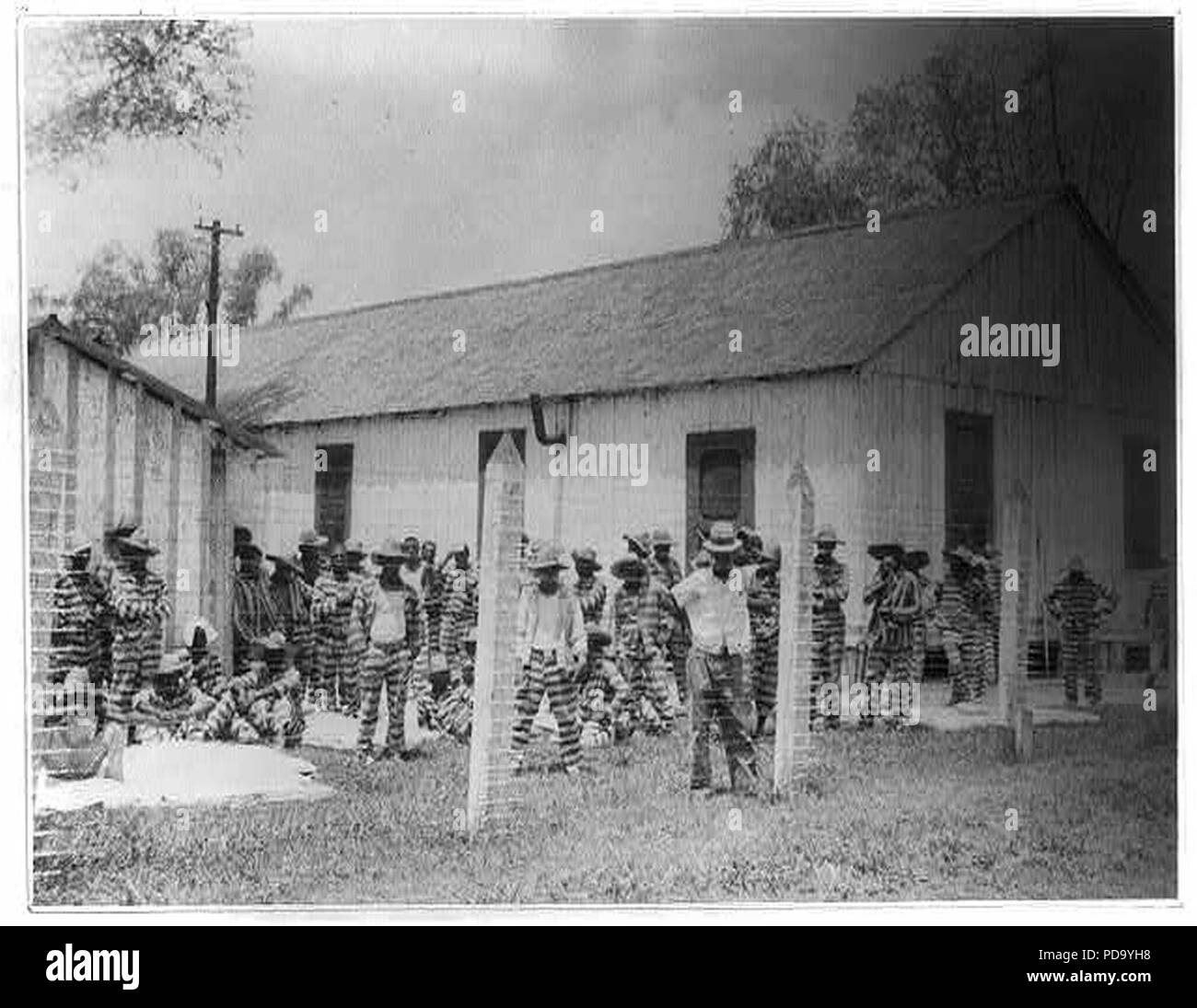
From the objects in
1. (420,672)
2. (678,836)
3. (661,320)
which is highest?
(661,320)

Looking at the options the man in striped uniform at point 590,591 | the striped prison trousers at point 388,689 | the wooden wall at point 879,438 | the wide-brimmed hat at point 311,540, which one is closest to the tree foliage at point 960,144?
the wooden wall at point 879,438

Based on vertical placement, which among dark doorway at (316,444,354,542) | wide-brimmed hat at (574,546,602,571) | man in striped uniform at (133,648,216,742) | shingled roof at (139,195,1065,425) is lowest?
man in striped uniform at (133,648,216,742)

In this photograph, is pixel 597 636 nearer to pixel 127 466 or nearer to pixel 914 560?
pixel 914 560

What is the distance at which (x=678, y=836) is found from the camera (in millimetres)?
6500

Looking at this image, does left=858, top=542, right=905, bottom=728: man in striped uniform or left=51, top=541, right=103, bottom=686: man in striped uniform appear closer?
left=51, top=541, right=103, bottom=686: man in striped uniform

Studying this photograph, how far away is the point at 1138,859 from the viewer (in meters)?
6.61

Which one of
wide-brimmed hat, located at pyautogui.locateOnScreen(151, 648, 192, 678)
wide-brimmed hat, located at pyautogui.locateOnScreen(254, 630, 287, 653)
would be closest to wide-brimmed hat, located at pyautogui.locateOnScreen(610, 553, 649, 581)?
wide-brimmed hat, located at pyautogui.locateOnScreen(254, 630, 287, 653)

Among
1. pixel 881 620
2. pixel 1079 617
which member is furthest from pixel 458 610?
pixel 1079 617

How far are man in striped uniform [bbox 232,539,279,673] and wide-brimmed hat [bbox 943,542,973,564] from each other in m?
2.49

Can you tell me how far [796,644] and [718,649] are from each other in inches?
11.3

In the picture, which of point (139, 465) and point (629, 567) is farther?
point (629, 567)

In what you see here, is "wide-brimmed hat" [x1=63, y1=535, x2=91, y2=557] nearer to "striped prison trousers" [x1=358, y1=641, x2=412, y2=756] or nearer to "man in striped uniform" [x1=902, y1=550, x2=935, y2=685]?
"striped prison trousers" [x1=358, y1=641, x2=412, y2=756]

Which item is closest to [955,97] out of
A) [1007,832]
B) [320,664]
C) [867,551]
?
[867,551]

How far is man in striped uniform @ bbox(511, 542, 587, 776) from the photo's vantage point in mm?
6527
